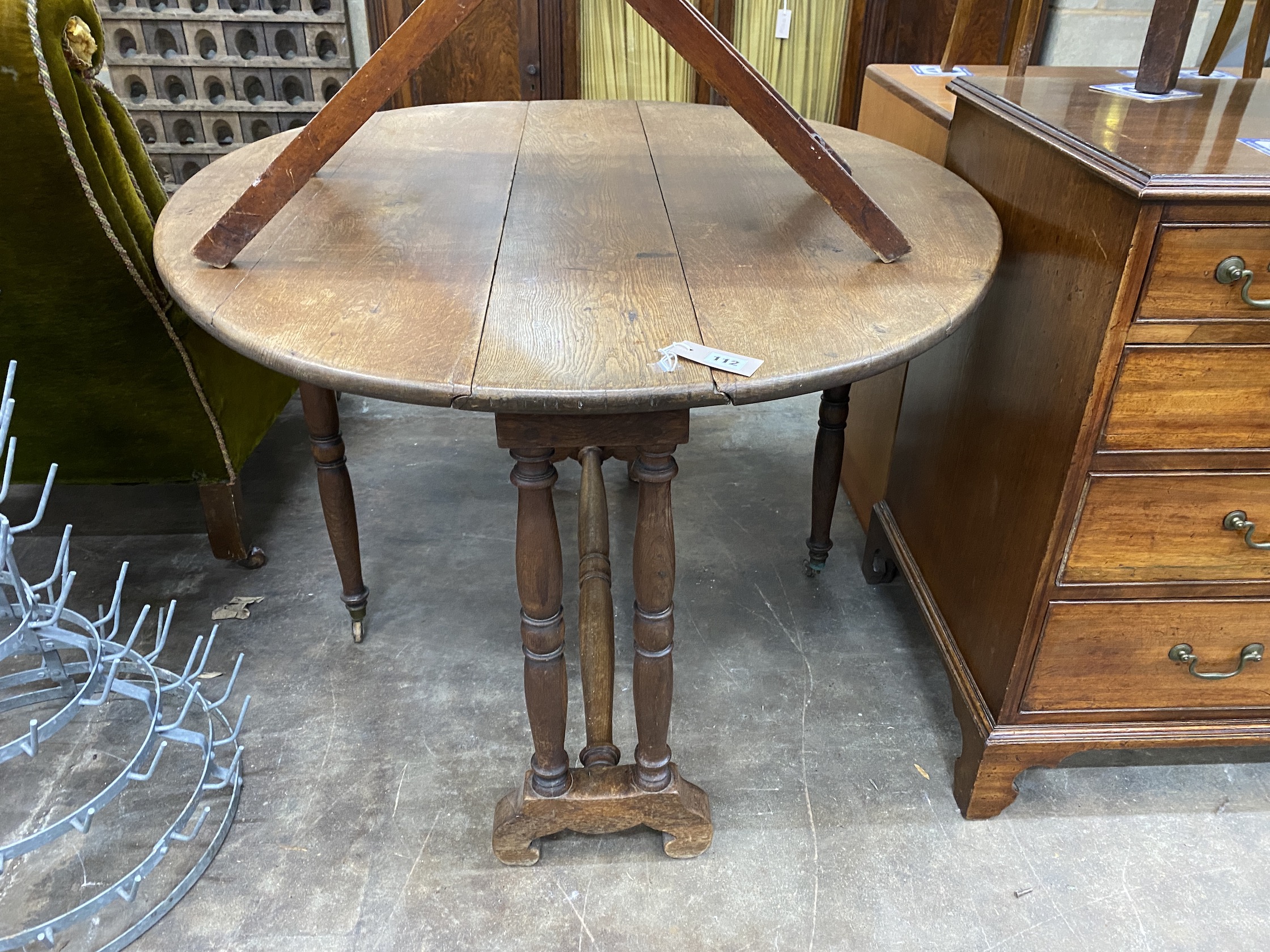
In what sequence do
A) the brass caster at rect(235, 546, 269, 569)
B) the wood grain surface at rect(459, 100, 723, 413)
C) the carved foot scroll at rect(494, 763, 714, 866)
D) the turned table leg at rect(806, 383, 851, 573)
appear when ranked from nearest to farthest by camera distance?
the wood grain surface at rect(459, 100, 723, 413) → the carved foot scroll at rect(494, 763, 714, 866) → the turned table leg at rect(806, 383, 851, 573) → the brass caster at rect(235, 546, 269, 569)

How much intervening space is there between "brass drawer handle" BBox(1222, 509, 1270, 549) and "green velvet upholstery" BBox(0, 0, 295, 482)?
1846 millimetres

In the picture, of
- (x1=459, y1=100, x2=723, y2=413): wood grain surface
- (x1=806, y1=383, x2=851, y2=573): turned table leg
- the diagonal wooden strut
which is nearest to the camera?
(x1=459, y1=100, x2=723, y2=413): wood grain surface

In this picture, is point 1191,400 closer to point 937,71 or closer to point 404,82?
point 404,82

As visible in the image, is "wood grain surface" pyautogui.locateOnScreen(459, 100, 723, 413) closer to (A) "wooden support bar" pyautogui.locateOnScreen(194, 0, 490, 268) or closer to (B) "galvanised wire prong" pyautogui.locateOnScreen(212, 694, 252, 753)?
(A) "wooden support bar" pyautogui.locateOnScreen(194, 0, 490, 268)

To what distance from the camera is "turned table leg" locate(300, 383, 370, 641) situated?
64.9 inches

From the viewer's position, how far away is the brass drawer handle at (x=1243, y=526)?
1243mm

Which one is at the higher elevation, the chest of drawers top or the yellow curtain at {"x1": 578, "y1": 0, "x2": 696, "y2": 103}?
the chest of drawers top

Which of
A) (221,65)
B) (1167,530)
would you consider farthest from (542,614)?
(221,65)

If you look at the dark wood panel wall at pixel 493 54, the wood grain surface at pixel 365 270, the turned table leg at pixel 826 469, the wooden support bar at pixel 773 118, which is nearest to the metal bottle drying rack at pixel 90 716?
the wood grain surface at pixel 365 270

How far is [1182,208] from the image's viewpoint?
1.02 metres

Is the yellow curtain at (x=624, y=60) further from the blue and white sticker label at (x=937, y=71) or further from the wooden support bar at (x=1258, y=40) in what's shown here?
the wooden support bar at (x=1258, y=40)

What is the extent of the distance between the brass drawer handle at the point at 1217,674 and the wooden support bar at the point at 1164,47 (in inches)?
35.6

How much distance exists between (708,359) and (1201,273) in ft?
2.05

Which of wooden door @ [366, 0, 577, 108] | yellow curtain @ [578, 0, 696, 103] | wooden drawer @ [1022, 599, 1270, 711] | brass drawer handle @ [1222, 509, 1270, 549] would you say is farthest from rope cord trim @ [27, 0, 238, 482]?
yellow curtain @ [578, 0, 696, 103]
